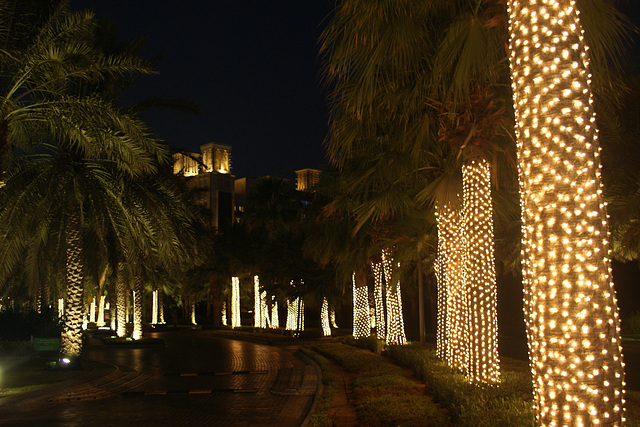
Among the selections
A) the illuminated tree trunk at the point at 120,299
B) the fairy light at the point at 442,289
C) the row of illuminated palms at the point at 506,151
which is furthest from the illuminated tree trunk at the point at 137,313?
the row of illuminated palms at the point at 506,151

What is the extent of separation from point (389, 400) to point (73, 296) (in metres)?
12.7

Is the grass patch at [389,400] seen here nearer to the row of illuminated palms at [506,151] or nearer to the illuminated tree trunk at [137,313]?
the row of illuminated palms at [506,151]

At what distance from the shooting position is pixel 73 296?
18.3 m

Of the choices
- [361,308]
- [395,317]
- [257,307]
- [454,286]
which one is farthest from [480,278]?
[257,307]

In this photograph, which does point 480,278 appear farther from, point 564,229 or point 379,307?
point 379,307

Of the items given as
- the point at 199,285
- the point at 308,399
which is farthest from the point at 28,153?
the point at 199,285

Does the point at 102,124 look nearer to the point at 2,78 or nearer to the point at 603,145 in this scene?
the point at 2,78

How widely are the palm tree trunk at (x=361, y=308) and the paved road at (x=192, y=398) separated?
5.46 metres

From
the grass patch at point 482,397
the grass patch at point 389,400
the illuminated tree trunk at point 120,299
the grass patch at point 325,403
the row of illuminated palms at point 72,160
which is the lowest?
the grass patch at point 325,403

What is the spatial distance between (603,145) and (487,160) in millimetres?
6434

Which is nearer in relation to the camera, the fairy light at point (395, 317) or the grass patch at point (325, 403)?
the grass patch at point (325, 403)

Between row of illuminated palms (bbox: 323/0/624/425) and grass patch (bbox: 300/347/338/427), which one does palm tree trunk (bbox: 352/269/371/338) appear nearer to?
grass patch (bbox: 300/347/338/427)

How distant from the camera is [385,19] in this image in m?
7.71

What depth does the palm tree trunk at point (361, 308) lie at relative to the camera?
26359mm
